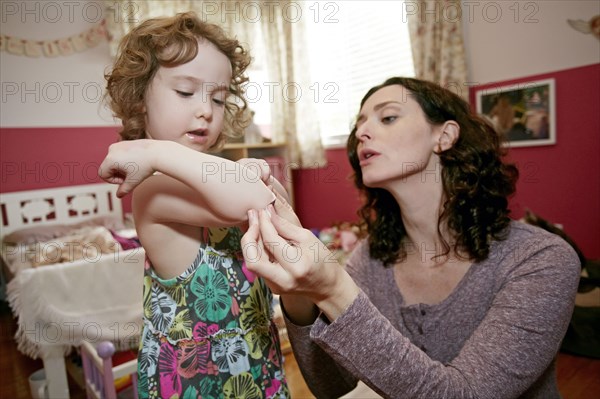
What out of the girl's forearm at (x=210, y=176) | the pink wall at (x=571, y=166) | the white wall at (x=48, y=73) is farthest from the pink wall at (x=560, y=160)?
the girl's forearm at (x=210, y=176)

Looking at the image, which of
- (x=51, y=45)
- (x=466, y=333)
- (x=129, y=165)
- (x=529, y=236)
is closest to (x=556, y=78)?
(x=529, y=236)

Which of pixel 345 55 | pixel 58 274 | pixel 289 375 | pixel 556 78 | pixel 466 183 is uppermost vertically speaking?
pixel 345 55

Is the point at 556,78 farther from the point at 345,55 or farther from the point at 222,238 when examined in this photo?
the point at 222,238

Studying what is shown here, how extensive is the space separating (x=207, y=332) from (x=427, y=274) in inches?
23.3

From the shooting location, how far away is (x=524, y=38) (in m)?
2.07

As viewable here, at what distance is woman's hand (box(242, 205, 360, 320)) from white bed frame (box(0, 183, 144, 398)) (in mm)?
1574

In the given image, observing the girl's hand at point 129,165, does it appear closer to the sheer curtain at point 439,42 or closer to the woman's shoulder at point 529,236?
the woman's shoulder at point 529,236

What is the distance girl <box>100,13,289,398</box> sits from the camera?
0.61 m

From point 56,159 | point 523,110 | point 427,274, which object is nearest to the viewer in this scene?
point 427,274

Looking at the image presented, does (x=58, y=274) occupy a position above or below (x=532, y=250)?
below

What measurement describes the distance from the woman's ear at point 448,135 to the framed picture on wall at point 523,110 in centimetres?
122

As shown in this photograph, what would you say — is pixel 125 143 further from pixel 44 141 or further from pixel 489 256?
pixel 44 141

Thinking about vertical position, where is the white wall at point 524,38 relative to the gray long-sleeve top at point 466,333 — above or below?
above

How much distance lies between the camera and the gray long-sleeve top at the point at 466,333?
0.56 m
